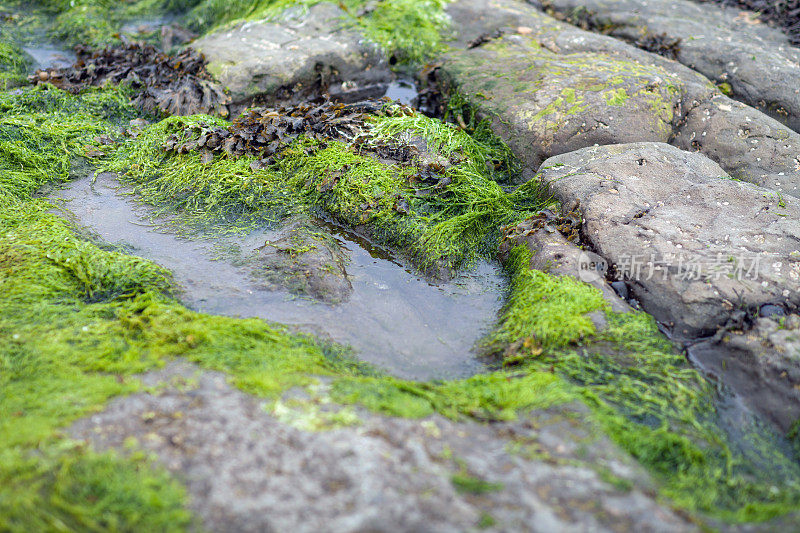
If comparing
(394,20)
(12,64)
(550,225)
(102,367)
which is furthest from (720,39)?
(12,64)

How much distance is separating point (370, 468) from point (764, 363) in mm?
2424

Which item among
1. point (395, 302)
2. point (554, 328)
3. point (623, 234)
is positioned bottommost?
point (395, 302)

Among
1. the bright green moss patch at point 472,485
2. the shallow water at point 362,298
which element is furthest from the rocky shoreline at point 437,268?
the shallow water at point 362,298

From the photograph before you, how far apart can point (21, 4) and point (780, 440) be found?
34.6 feet

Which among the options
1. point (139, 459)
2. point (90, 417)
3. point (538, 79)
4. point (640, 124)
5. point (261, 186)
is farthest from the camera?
point (538, 79)

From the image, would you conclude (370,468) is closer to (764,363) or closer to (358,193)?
(764,363)

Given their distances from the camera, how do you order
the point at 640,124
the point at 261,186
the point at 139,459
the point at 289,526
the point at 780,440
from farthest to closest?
the point at 640,124, the point at 261,186, the point at 780,440, the point at 139,459, the point at 289,526

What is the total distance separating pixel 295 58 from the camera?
6488mm

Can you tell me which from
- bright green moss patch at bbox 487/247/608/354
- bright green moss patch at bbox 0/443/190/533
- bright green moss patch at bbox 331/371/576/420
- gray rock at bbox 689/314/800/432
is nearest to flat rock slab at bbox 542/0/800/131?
gray rock at bbox 689/314/800/432

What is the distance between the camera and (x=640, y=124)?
5.39 metres

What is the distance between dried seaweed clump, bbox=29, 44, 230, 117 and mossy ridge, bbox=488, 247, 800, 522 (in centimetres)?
410

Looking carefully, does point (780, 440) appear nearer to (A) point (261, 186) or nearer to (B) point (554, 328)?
(B) point (554, 328)

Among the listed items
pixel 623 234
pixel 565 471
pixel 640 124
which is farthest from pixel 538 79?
pixel 565 471

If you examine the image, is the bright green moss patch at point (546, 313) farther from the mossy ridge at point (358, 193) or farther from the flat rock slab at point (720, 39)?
the flat rock slab at point (720, 39)
